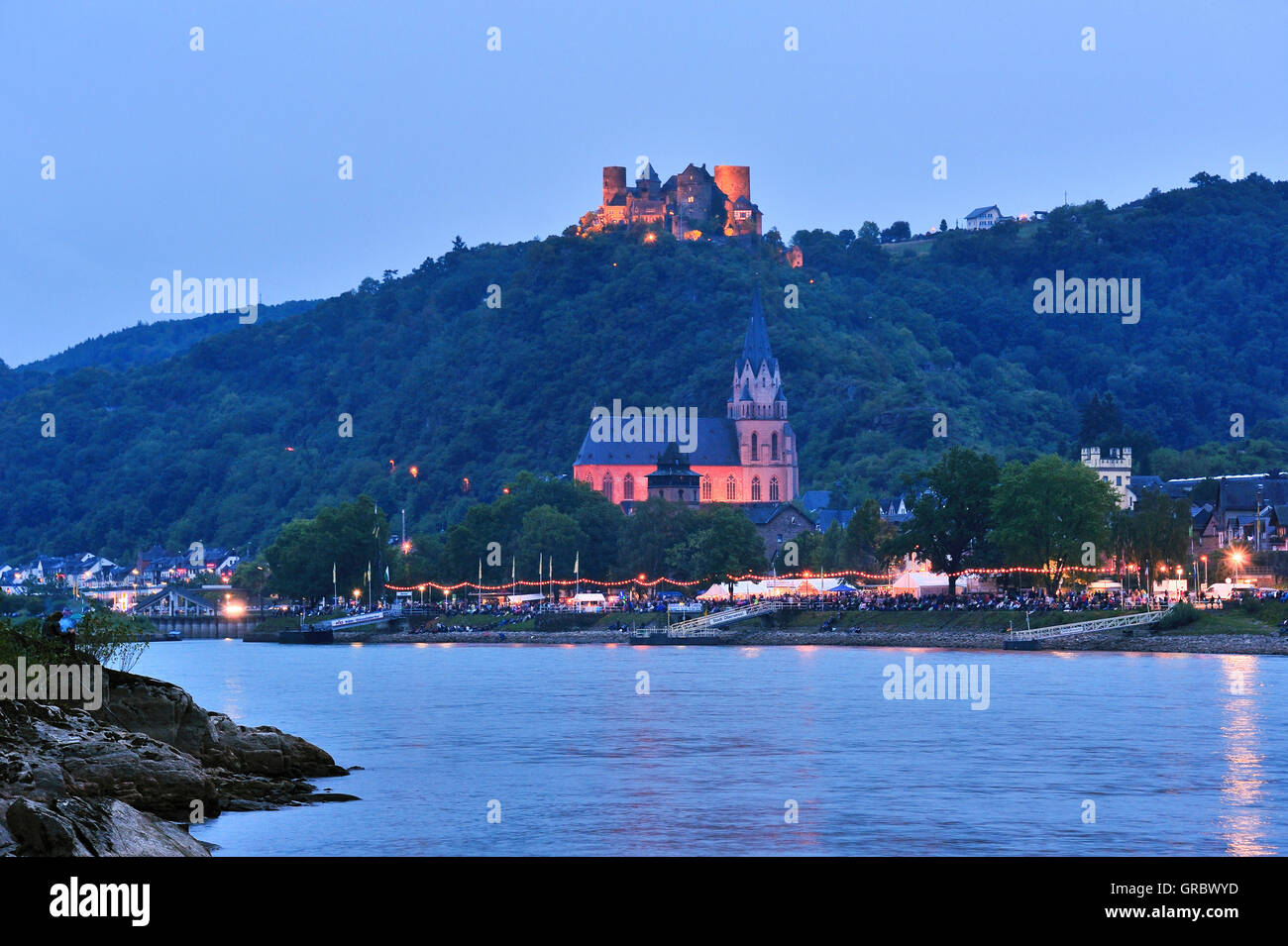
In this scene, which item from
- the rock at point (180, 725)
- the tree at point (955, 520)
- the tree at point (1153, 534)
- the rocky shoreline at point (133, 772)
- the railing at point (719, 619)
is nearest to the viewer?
the rocky shoreline at point (133, 772)

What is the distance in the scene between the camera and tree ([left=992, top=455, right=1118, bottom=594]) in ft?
375

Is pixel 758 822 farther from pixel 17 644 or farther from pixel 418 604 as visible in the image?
pixel 418 604

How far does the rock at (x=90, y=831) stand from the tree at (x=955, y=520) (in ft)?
315

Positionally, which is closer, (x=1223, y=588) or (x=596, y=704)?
(x=596, y=704)

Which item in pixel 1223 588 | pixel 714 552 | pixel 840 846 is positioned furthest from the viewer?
pixel 714 552

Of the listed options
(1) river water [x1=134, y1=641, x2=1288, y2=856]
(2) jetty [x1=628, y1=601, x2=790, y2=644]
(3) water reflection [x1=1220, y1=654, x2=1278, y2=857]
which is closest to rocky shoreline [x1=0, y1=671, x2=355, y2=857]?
(1) river water [x1=134, y1=641, x2=1288, y2=856]

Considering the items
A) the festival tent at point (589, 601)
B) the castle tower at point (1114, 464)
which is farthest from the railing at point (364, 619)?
the castle tower at point (1114, 464)

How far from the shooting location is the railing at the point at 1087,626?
96938 millimetres

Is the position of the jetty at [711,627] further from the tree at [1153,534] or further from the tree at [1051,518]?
the tree at [1153,534]

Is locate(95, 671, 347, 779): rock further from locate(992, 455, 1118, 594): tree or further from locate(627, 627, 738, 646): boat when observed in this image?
locate(627, 627, 738, 646): boat

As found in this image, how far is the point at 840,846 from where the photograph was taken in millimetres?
34000

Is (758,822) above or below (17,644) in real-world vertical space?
below
